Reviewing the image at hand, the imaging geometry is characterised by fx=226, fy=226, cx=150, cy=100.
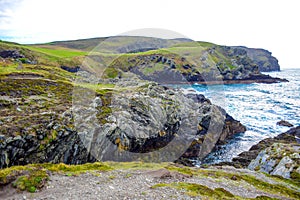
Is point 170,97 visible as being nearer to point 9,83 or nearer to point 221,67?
point 9,83

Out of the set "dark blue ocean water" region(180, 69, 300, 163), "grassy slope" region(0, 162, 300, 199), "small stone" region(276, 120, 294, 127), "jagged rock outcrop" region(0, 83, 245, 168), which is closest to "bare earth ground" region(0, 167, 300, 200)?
"grassy slope" region(0, 162, 300, 199)

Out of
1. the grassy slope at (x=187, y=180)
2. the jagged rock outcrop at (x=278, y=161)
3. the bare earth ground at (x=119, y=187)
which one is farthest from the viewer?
the jagged rock outcrop at (x=278, y=161)

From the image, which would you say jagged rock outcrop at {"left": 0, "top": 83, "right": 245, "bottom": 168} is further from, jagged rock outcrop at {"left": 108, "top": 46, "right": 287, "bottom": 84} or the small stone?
jagged rock outcrop at {"left": 108, "top": 46, "right": 287, "bottom": 84}

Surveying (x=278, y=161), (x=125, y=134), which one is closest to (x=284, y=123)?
(x=278, y=161)

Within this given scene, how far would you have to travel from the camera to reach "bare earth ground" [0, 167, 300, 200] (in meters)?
14.0

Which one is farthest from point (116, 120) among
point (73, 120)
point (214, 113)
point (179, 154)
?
point (214, 113)

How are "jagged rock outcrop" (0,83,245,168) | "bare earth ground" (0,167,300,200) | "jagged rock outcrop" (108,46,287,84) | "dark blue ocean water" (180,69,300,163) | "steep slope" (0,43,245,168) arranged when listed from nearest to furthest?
1. "bare earth ground" (0,167,300,200)
2. "steep slope" (0,43,245,168)
3. "jagged rock outcrop" (0,83,245,168)
4. "dark blue ocean water" (180,69,300,163)
5. "jagged rock outcrop" (108,46,287,84)

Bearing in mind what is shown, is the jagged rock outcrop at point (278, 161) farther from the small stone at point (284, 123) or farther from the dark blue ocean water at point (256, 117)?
the small stone at point (284, 123)

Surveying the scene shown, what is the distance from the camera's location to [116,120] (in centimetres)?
3019

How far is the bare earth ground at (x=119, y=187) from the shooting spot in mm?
13953

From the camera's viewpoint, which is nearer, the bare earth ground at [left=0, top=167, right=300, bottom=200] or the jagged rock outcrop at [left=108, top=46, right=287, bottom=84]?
the bare earth ground at [left=0, top=167, right=300, bottom=200]

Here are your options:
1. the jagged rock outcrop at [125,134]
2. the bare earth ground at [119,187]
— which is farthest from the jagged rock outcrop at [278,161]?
the bare earth ground at [119,187]

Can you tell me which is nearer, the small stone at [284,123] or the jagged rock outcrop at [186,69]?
the small stone at [284,123]

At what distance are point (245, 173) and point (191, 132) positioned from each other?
18134 mm
